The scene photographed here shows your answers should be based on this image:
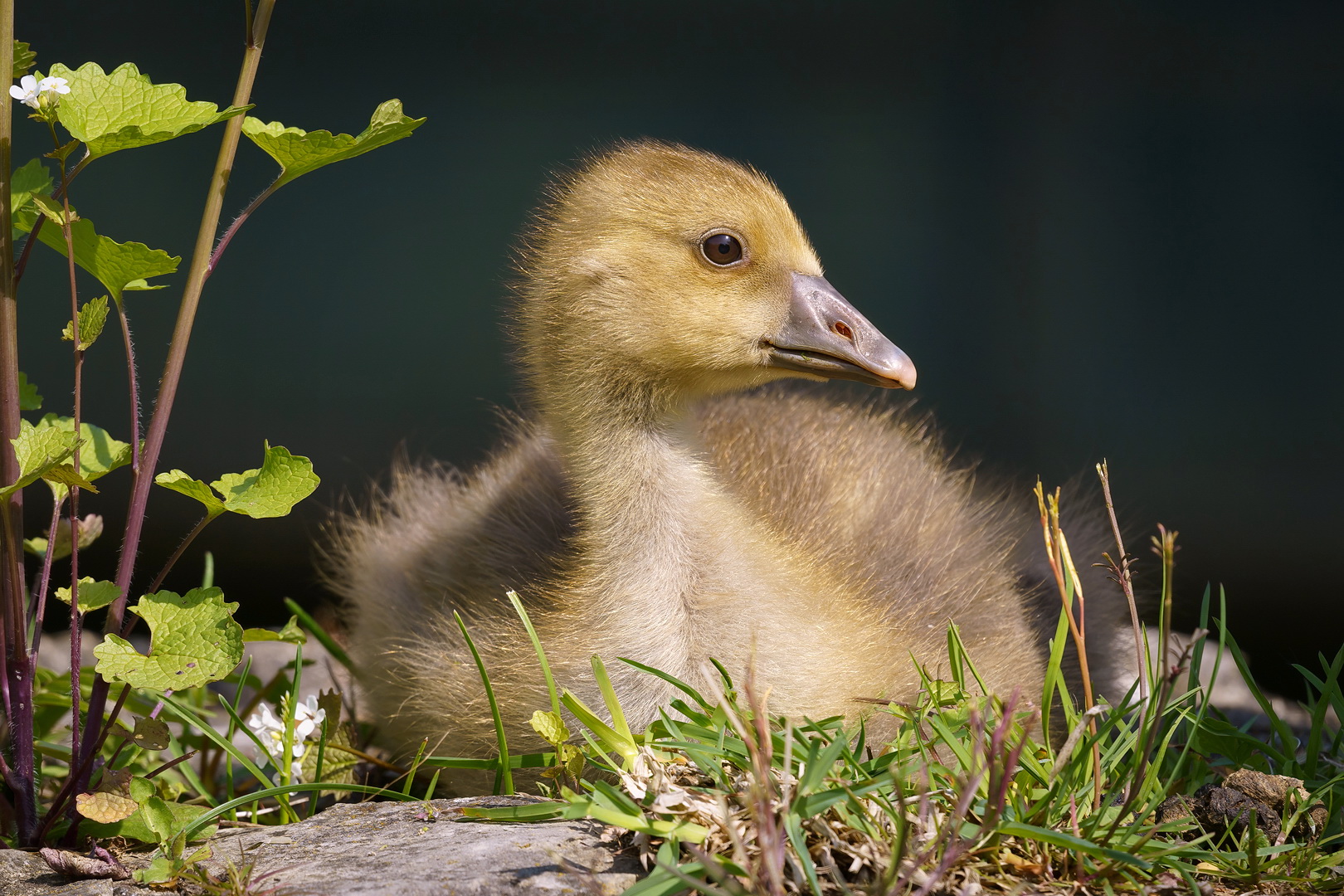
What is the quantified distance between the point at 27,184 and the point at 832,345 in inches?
43.9

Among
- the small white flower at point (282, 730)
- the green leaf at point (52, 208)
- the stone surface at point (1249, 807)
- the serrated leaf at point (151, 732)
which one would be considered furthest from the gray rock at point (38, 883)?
the stone surface at point (1249, 807)

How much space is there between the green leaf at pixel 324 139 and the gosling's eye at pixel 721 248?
60cm

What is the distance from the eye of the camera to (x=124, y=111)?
133 cm

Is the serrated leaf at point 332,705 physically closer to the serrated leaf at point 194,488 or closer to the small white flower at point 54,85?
the serrated leaf at point 194,488

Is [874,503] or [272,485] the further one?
[874,503]

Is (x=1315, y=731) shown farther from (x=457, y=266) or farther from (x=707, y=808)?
(x=457, y=266)

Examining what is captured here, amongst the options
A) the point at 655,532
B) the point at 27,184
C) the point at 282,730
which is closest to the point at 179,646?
the point at 282,730

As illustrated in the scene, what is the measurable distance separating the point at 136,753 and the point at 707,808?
35.8 inches

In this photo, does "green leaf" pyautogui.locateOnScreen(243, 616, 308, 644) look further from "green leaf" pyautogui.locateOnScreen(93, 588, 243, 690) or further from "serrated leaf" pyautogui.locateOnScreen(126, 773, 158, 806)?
"serrated leaf" pyautogui.locateOnScreen(126, 773, 158, 806)

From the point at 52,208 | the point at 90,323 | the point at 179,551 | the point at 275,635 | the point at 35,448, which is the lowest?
the point at 275,635

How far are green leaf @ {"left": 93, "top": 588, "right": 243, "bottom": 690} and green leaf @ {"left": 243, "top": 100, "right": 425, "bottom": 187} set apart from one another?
1.69 ft

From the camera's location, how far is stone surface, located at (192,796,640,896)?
122 centimetres

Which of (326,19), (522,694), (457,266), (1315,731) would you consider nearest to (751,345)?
(522,694)

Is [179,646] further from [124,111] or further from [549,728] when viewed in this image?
[124,111]
